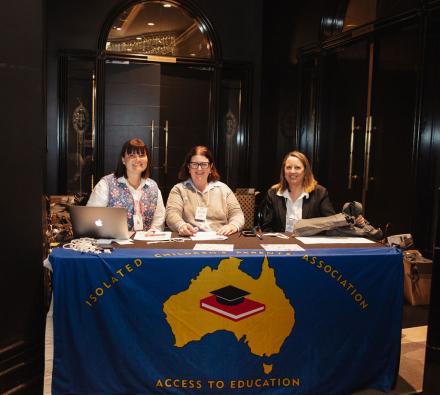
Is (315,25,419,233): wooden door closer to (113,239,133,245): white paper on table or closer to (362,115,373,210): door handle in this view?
(362,115,373,210): door handle

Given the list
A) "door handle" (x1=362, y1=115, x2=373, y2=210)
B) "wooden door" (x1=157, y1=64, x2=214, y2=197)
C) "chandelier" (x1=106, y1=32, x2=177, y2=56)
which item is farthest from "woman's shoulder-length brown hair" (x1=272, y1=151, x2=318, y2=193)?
"chandelier" (x1=106, y1=32, x2=177, y2=56)

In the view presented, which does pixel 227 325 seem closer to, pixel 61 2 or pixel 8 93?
pixel 8 93

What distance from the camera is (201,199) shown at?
3404 millimetres

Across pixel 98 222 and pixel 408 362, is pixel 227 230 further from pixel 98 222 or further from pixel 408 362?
pixel 408 362

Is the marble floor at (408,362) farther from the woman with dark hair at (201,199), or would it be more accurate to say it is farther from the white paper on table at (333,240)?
the woman with dark hair at (201,199)

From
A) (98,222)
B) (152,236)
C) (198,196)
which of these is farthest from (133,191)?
(98,222)

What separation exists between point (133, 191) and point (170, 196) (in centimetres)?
25

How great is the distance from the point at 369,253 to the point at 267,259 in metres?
0.53

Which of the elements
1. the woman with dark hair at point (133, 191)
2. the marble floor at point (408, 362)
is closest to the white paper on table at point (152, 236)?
the woman with dark hair at point (133, 191)

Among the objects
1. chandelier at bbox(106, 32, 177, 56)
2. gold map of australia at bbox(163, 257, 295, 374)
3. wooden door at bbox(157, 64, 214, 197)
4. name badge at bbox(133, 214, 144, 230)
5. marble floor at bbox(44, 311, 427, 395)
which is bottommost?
marble floor at bbox(44, 311, 427, 395)

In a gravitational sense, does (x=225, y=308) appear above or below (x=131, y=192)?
below

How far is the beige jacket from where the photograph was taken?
10.9ft

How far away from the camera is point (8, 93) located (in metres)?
2.26

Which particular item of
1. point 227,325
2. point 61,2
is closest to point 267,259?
point 227,325
